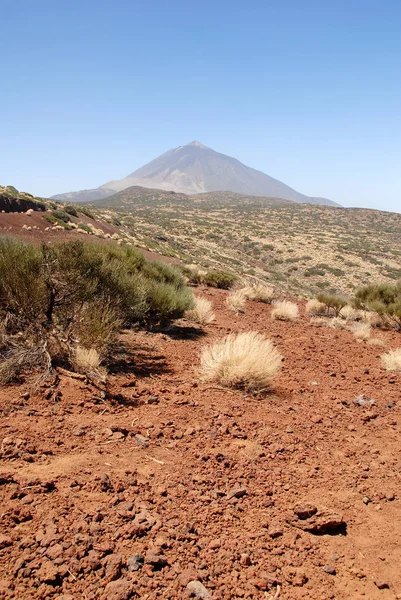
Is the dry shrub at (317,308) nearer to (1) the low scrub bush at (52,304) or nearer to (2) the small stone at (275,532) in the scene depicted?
(1) the low scrub bush at (52,304)

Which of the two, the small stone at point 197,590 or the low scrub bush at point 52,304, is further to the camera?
the low scrub bush at point 52,304

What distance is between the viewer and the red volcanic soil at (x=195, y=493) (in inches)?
86.2

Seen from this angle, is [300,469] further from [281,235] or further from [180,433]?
[281,235]

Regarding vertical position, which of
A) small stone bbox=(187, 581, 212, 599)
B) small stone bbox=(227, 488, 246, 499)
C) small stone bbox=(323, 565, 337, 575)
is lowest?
small stone bbox=(323, 565, 337, 575)

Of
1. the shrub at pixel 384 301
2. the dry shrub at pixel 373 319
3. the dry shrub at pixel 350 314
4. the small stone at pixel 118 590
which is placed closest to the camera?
the small stone at pixel 118 590

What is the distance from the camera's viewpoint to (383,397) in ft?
18.1

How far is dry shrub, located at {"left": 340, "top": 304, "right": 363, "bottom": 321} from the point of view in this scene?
42.0 feet

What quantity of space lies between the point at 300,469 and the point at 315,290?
25151 mm

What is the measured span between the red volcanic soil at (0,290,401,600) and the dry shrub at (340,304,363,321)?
7.70 metres

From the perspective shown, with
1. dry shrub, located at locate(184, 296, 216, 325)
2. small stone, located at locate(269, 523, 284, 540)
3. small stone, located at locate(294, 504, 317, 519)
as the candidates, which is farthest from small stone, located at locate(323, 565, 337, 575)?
dry shrub, located at locate(184, 296, 216, 325)

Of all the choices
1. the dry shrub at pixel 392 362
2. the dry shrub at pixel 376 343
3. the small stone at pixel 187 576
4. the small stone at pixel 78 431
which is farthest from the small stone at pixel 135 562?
the dry shrub at pixel 376 343

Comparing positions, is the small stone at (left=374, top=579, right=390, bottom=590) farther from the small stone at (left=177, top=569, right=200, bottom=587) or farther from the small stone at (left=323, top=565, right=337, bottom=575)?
the small stone at (left=177, top=569, right=200, bottom=587)

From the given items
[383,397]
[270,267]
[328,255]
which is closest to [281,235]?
[328,255]

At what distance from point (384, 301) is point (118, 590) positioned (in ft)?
43.0
